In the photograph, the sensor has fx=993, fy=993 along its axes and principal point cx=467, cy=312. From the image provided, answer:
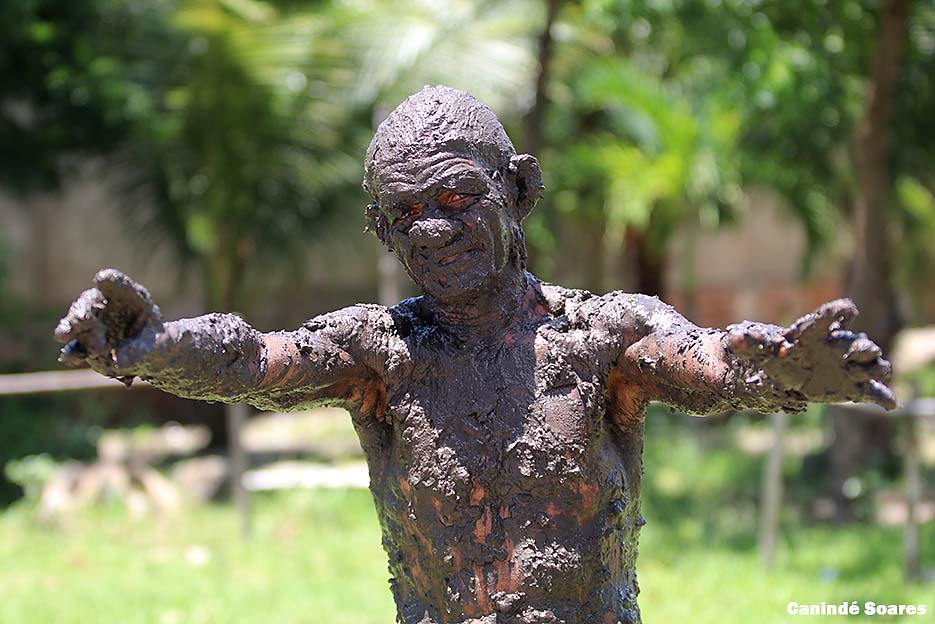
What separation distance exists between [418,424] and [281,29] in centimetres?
646

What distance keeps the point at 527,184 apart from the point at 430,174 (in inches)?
9.7

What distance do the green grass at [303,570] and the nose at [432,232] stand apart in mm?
2973

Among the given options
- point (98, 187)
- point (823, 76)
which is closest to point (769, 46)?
point (823, 76)

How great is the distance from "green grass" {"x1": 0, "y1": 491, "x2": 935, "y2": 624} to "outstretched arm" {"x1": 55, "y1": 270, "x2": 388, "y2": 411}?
2.76m

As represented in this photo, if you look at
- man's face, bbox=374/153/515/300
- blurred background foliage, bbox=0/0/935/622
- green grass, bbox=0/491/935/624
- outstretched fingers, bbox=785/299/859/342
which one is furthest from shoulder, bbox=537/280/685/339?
blurred background foliage, bbox=0/0/935/622

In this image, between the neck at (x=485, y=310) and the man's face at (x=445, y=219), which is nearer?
the man's face at (x=445, y=219)

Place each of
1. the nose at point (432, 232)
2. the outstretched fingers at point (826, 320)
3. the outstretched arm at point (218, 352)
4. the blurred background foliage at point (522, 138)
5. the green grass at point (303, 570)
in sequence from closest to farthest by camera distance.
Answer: the outstretched fingers at point (826, 320) < the outstretched arm at point (218, 352) < the nose at point (432, 232) < the green grass at point (303, 570) < the blurred background foliage at point (522, 138)

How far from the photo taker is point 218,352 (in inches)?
66.0

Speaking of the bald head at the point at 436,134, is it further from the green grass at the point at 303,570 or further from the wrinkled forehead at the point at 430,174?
the green grass at the point at 303,570

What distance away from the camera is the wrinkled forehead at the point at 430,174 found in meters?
1.82

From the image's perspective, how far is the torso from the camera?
1.88 metres

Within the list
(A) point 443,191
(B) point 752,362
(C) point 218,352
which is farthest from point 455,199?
(B) point 752,362

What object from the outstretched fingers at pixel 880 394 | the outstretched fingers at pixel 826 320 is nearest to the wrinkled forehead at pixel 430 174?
the outstretched fingers at pixel 826 320

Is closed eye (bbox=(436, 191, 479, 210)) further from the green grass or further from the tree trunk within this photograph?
the tree trunk
